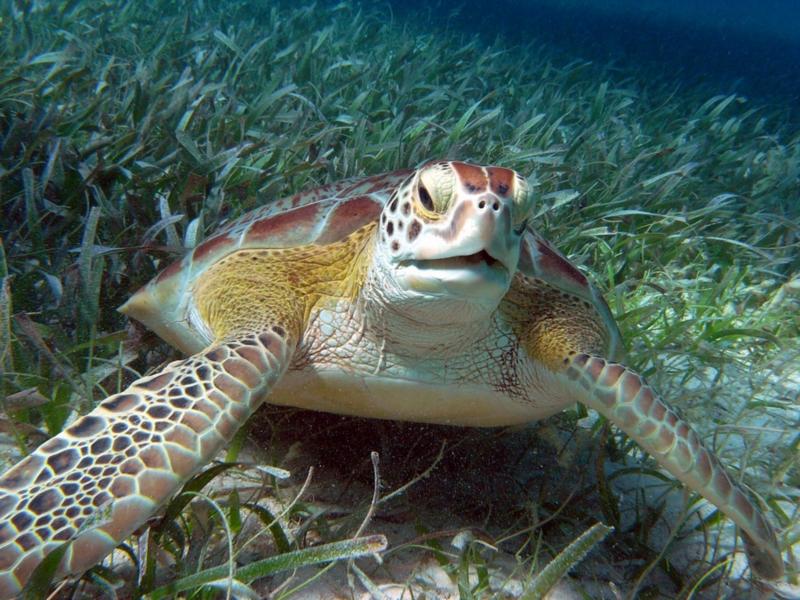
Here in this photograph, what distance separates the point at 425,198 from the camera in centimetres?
149

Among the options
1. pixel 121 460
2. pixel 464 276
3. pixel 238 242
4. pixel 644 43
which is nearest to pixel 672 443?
pixel 464 276

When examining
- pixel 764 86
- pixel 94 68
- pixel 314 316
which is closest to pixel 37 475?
pixel 314 316

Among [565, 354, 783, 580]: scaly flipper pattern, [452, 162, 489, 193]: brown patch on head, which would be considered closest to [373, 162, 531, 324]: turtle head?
[452, 162, 489, 193]: brown patch on head

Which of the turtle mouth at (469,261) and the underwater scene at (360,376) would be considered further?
the turtle mouth at (469,261)

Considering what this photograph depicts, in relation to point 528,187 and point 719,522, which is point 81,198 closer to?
point 528,187

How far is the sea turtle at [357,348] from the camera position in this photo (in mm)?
1147

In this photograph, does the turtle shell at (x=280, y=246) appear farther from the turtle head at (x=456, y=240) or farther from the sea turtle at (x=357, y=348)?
the turtle head at (x=456, y=240)

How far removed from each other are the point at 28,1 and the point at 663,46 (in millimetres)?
17706

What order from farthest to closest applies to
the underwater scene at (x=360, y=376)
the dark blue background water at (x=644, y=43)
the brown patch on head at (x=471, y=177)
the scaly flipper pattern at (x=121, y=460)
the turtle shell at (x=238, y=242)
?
1. the dark blue background water at (x=644, y=43)
2. the turtle shell at (x=238, y=242)
3. the brown patch on head at (x=471, y=177)
4. the underwater scene at (x=360, y=376)
5. the scaly flipper pattern at (x=121, y=460)

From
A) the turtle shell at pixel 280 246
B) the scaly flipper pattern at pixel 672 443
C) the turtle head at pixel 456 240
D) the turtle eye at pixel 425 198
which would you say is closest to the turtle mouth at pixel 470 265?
the turtle head at pixel 456 240

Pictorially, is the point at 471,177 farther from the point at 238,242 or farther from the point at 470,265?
the point at 238,242

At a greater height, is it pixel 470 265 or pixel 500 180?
pixel 500 180

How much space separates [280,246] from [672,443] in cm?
140

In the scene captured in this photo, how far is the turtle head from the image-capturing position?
1.37 m
